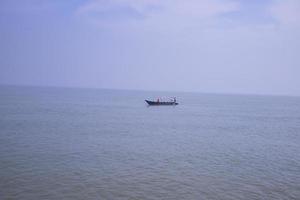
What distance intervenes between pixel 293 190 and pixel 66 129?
111 feet

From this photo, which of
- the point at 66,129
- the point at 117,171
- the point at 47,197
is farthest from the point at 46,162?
the point at 66,129

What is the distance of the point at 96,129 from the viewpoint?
5034cm

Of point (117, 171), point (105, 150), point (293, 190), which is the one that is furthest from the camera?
point (105, 150)

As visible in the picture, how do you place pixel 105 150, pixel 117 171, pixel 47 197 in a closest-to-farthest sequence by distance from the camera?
1. pixel 47 197
2. pixel 117 171
3. pixel 105 150

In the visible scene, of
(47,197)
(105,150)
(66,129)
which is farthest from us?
(66,129)

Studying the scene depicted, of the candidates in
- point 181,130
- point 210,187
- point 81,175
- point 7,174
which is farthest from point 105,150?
point 181,130

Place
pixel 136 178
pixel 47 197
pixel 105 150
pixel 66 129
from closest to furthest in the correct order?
pixel 47 197
pixel 136 178
pixel 105 150
pixel 66 129

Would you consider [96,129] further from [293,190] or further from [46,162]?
[293,190]

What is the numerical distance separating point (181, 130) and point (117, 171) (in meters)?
28.5

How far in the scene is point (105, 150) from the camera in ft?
113

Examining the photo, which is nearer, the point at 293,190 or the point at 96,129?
the point at 293,190

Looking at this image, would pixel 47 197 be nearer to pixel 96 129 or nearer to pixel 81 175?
pixel 81 175

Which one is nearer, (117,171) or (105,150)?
(117,171)

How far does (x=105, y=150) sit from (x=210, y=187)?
47.1ft
